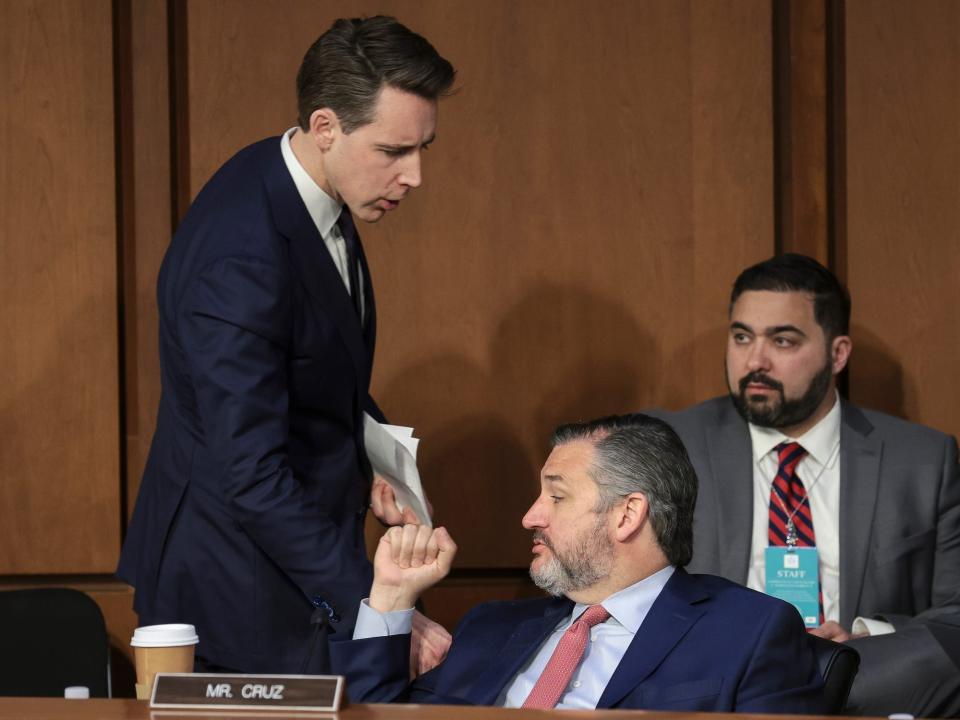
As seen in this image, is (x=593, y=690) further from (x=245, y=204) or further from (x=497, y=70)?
(x=497, y=70)

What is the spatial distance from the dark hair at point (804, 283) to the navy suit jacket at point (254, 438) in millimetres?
1246

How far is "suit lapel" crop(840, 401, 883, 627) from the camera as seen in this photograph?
A: 3229 mm

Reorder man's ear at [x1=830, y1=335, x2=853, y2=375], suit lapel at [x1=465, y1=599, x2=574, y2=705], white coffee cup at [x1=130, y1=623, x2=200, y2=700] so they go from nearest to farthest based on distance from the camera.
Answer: white coffee cup at [x1=130, y1=623, x2=200, y2=700], suit lapel at [x1=465, y1=599, x2=574, y2=705], man's ear at [x1=830, y1=335, x2=853, y2=375]

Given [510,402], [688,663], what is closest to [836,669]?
[688,663]

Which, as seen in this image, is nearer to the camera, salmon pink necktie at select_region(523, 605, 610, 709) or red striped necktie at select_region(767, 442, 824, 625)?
salmon pink necktie at select_region(523, 605, 610, 709)

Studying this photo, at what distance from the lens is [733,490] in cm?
332


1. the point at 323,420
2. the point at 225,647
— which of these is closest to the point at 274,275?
the point at 323,420

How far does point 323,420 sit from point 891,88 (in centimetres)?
212

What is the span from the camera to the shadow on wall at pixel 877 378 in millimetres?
3832

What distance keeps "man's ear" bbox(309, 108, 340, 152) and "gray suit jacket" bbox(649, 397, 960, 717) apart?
126 centimetres

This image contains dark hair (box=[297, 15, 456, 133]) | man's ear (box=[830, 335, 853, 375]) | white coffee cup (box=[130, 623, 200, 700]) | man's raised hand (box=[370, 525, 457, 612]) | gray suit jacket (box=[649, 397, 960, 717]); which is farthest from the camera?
man's ear (box=[830, 335, 853, 375])

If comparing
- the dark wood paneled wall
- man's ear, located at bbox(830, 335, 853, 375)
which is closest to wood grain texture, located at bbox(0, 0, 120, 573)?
the dark wood paneled wall

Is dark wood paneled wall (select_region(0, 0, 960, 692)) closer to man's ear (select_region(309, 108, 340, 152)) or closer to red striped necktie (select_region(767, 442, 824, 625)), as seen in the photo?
red striped necktie (select_region(767, 442, 824, 625))

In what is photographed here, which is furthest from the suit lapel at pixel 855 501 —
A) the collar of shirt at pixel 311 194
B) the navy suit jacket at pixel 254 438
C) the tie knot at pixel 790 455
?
the collar of shirt at pixel 311 194
